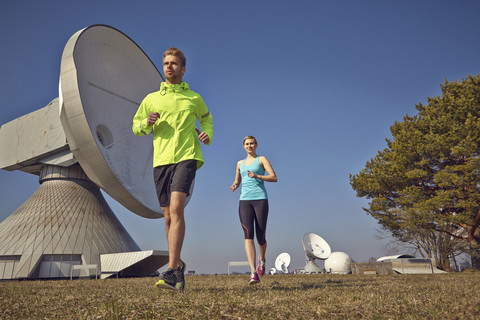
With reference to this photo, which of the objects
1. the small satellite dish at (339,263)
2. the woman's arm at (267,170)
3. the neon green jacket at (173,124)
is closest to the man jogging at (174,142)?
the neon green jacket at (173,124)

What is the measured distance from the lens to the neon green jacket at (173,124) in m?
4.13

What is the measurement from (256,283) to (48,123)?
24.4 m

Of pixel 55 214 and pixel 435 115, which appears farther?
pixel 55 214

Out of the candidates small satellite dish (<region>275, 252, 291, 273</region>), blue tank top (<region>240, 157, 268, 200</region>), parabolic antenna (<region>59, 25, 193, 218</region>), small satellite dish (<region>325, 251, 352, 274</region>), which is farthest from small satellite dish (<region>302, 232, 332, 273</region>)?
blue tank top (<region>240, 157, 268, 200</region>)

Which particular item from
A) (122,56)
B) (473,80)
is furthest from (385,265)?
(122,56)

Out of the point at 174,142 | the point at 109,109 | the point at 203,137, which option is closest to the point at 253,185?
the point at 203,137

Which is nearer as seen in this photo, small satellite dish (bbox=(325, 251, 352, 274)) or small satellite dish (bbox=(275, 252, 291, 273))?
small satellite dish (bbox=(325, 251, 352, 274))

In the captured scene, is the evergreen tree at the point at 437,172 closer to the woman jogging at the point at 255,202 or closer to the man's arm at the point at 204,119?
the woman jogging at the point at 255,202

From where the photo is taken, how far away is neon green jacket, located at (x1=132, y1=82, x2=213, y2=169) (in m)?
4.13

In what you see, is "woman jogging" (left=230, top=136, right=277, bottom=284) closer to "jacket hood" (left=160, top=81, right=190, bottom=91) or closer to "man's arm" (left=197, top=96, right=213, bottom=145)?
"man's arm" (left=197, top=96, right=213, bottom=145)

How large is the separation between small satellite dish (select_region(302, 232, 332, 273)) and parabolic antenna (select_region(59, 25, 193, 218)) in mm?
18293

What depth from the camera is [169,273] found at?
3639mm

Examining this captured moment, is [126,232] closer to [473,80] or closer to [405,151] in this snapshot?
[405,151]

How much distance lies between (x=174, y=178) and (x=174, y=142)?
1.56ft
